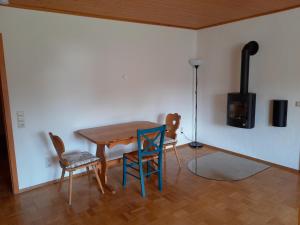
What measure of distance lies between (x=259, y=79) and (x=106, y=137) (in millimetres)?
2612

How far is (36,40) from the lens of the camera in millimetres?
3102

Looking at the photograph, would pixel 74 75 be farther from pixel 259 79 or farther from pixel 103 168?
pixel 259 79

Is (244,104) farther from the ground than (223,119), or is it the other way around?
(244,104)

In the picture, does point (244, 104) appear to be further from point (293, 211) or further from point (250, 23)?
point (293, 211)

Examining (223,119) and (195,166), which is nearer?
(195,166)

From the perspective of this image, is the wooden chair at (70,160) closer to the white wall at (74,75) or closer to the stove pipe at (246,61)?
the white wall at (74,75)

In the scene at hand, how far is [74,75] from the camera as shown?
3449 millimetres

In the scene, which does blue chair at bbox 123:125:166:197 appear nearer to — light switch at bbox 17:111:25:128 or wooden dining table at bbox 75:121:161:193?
wooden dining table at bbox 75:121:161:193

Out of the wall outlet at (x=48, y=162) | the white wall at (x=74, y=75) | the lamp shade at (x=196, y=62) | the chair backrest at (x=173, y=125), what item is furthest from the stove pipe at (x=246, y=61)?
the wall outlet at (x=48, y=162)

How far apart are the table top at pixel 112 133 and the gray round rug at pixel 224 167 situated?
3.46 feet

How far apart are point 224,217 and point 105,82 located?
2.49 m

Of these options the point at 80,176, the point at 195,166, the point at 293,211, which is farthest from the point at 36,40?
the point at 293,211

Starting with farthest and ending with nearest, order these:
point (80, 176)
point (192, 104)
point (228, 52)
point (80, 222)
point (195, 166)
→ point (192, 104) → point (228, 52) → point (195, 166) → point (80, 176) → point (80, 222)

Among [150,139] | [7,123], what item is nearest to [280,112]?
[150,139]
